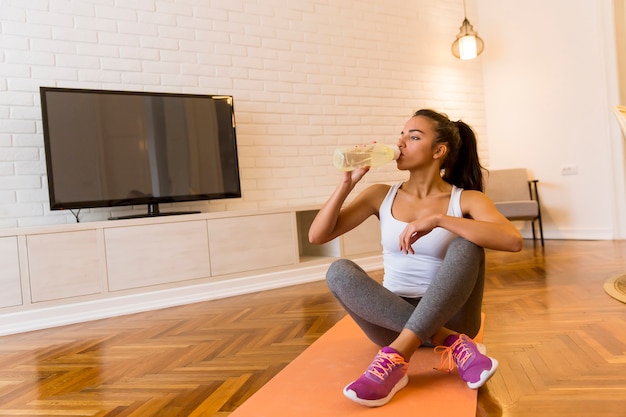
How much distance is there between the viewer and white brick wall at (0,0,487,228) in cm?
330

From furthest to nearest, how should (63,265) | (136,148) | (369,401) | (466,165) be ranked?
(136,148) < (63,265) < (466,165) < (369,401)

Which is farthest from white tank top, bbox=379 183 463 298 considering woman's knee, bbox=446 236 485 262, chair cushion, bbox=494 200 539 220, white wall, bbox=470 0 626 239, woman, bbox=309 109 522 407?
white wall, bbox=470 0 626 239

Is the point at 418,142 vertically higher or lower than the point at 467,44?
lower

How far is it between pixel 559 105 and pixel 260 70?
297 centimetres

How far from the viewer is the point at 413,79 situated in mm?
5148

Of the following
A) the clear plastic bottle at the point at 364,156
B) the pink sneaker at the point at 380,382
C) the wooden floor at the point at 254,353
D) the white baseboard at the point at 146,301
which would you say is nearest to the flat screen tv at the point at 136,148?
the white baseboard at the point at 146,301

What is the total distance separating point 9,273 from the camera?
2.85m

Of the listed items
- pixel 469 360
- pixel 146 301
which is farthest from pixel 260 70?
pixel 469 360

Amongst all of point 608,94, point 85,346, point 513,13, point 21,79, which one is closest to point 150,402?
point 85,346

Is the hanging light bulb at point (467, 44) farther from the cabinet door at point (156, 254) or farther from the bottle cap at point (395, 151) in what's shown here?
the bottle cap at point (395, 151)

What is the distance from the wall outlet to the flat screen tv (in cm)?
324

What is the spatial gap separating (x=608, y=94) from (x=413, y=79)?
5.68 ft

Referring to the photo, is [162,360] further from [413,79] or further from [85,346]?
[413,79]

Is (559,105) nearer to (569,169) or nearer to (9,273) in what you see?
(569,169)
